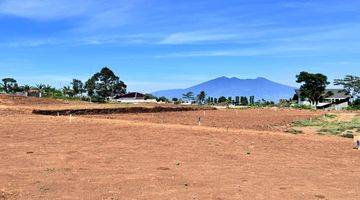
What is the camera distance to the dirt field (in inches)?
516

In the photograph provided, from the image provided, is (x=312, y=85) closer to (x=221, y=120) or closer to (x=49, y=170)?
(x=221, y=120)

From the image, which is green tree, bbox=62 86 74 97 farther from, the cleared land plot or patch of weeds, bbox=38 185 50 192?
patch of weeds, bbox=38 185 50 192

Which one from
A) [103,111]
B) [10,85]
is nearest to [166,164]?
[103,111]

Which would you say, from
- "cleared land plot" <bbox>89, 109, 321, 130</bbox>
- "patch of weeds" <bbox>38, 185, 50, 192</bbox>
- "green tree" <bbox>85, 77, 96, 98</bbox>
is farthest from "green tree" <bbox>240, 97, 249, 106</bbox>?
"patch of weeds" <bbox>38, 185, 50, 192</bbox>

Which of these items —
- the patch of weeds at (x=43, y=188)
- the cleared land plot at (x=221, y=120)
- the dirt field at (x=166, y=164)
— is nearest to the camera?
the patch of weeds at (x=43, y=188)

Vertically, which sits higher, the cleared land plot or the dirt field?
the cleared land plot

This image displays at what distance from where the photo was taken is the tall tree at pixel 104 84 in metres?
109

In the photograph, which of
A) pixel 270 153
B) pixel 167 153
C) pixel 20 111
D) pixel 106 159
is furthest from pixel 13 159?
pixel 20 111

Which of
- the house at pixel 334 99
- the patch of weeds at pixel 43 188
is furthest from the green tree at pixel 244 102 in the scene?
the patch of weeds at pixel 43 188

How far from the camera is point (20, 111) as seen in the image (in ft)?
129

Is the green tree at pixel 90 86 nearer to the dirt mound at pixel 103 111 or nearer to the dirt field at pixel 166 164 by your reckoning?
the dirt mound at pixel 103 111

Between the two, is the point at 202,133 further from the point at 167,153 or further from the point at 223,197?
the point at 223,197

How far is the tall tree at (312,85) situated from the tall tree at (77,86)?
154 feet

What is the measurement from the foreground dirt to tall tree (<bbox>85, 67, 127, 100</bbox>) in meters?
82.4
